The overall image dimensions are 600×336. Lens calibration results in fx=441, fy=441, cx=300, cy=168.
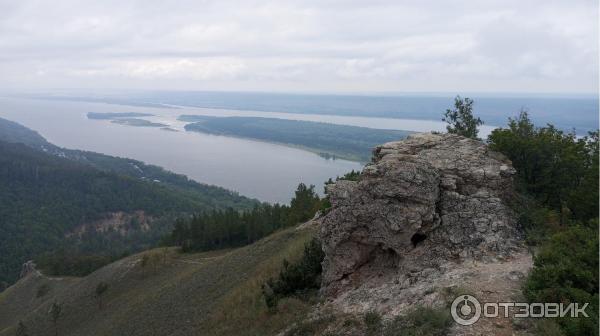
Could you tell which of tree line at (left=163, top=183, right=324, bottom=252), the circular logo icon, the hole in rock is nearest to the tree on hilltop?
the hole in rock

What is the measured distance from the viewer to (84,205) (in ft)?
481

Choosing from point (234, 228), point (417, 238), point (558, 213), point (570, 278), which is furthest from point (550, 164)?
point (234, 228)

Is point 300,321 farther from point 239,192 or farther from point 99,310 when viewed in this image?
point 239,192

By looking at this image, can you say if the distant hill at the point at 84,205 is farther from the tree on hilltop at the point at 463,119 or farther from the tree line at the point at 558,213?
the tree line at the point at 558,213

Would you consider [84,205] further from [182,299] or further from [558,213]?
[558,213]

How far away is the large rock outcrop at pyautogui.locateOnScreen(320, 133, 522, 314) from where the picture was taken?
14492 mm

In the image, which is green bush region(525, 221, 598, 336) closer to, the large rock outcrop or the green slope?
the large rock outcrop

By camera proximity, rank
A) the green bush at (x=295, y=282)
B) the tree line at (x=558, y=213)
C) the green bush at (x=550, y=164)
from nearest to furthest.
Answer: the tree line at (x=558, y=213) < the green bush at (x=295, y=282) < the green bush at (x=550, y=164)

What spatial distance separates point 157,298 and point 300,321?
17378mm

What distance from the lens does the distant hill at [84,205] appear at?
381 ft

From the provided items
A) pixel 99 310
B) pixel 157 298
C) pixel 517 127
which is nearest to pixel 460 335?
pixel 517 127

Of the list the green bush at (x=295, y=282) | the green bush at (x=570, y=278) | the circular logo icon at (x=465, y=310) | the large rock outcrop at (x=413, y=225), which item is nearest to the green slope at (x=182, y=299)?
the green bush at (x=295, y=282)

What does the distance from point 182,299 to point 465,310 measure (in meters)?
19.5

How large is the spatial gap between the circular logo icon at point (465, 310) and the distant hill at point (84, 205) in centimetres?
10570
